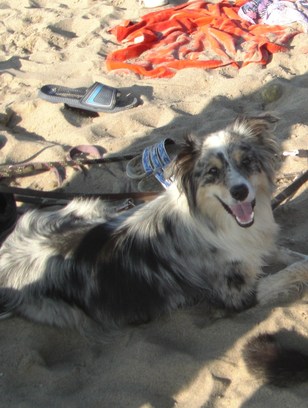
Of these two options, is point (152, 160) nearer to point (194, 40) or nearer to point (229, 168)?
point (229, 168)

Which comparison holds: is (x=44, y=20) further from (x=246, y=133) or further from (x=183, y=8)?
(x=246, y=133)

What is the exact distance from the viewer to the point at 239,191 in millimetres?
2752

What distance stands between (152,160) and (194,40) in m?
2.95

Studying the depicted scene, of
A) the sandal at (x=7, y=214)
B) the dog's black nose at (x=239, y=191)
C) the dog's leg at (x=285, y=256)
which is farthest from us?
the sandal at (x=7, y=214)

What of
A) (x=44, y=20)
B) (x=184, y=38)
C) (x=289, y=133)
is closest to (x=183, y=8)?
(x=184, y=38)

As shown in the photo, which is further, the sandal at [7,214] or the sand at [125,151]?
the sandal at [7,214]

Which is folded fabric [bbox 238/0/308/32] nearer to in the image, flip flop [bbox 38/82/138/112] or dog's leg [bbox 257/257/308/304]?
flip flop [bbox 38/82/138/112]

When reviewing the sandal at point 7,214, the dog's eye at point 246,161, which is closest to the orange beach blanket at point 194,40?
the sandal at point 7,214

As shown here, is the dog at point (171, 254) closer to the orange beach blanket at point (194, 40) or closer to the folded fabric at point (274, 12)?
the orange beach blanket at point (194, 40)

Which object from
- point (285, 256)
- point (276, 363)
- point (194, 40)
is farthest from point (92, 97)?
point (276, 363)

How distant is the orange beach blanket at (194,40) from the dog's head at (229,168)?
3158 millimetres

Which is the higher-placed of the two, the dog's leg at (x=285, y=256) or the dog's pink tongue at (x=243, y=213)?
the dog's pink tongue at (x=243, y=213)

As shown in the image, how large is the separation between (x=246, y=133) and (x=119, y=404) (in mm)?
1761

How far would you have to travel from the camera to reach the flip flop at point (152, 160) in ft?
13.9
